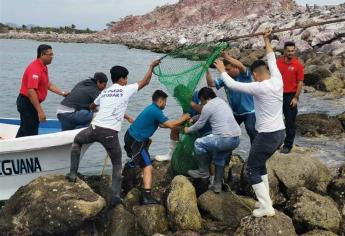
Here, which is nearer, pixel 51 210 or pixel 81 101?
pixel 51 210

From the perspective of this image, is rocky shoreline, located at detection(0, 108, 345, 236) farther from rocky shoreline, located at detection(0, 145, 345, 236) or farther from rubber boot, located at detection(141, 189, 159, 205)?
rubber boot, located at detection(141, 189, 159, 205)

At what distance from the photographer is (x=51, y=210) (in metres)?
7.00

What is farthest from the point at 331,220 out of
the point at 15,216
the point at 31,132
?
the point at 31,132

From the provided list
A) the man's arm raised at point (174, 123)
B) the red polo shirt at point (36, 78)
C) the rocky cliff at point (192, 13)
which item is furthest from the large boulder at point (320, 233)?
the rocky cliff at point (192, 13)

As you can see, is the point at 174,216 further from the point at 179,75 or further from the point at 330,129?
the point at 330,129

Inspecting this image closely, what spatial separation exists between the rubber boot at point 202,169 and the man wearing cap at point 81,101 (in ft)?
6.55

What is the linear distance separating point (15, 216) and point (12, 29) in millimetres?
138674

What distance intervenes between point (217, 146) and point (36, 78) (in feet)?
10.2

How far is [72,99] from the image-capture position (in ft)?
27.6

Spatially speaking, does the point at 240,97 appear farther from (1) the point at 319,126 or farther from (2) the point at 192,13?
(2) the point at 192,13

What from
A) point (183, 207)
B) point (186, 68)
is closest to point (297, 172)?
point (183, 207)

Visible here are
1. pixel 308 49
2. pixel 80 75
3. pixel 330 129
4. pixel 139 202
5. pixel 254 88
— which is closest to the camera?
pixel 254 88

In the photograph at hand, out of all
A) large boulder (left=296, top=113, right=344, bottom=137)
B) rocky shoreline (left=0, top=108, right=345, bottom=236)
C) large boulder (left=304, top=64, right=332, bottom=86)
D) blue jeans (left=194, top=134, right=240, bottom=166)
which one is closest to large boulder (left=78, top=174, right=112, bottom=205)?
rocky shoreline (left=0, top=108, right=345, bottom=236)

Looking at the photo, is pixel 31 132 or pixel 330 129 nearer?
pixel 31 132
